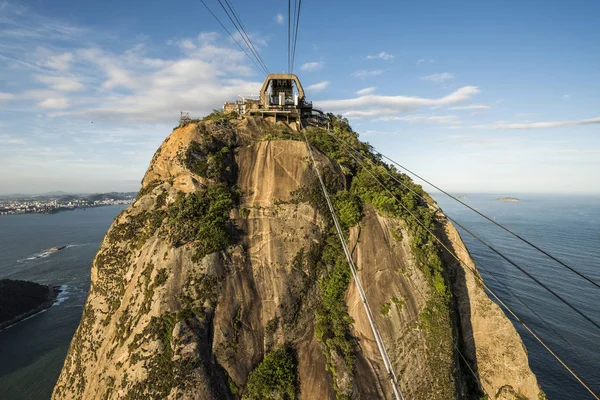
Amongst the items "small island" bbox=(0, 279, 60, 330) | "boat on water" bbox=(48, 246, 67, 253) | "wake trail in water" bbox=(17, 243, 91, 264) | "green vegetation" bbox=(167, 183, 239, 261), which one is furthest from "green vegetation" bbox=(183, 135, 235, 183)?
"boat on water" bbox=(48, 246, 67, 253)

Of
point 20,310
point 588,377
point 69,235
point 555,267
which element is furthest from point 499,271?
point 69,235

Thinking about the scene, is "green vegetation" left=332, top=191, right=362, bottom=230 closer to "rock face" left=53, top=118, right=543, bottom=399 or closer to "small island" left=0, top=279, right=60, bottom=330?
"rock face" left=53, top=118, right=543, bottom=399

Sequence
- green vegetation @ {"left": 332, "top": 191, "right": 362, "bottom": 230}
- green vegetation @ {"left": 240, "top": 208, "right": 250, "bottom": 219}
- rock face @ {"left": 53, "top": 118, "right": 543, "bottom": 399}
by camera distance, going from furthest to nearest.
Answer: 1. green vegetation @ {"left": 332, "top": 191, "right": 362, "bottom": 230}
2. green vegetation @ {"left": 240, "top": 208, "right": 250, "bottom": 219}
3. rock face @ {"left": 53, "top": 118, "right": 543, "bottom": 399}

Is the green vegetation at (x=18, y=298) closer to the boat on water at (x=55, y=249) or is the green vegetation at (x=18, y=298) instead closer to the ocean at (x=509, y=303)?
the ocean at (x=509, y=303)

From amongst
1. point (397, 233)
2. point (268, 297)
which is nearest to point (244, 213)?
point (268, 297)

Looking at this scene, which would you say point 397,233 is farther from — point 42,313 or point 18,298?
point 18,298

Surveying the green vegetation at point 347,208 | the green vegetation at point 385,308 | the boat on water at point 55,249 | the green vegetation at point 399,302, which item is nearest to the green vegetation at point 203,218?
the green vegetation at point 347,208
